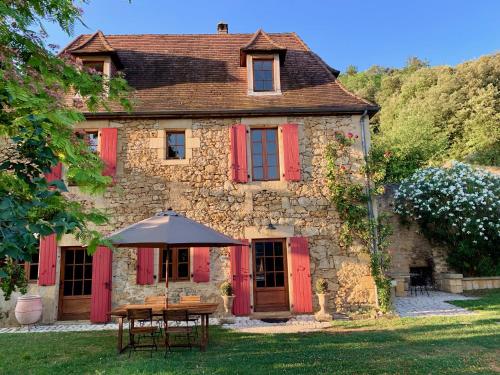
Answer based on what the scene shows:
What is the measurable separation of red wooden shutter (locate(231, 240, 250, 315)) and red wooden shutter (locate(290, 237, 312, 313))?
1087mm

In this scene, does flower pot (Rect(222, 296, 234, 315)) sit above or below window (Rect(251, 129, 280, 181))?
below

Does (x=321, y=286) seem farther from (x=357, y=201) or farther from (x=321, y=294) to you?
(x=357, y=201)

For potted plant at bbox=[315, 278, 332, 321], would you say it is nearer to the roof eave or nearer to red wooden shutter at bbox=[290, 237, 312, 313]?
red wooden shutter at bbox=[290, 237, 312, 313]

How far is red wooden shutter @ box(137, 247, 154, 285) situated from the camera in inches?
342

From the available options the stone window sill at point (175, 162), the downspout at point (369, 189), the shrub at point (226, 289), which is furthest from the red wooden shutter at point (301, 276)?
the stone window sill at point (175, 162)

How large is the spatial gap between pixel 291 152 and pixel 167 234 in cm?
459

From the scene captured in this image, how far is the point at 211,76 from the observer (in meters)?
10.6

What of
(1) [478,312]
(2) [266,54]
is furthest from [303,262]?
(2) [266,54]

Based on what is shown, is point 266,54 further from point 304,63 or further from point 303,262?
point 303,262

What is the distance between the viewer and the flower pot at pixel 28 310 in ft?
26.5

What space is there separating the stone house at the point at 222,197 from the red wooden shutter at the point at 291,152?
1.1 inches

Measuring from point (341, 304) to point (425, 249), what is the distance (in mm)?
5366

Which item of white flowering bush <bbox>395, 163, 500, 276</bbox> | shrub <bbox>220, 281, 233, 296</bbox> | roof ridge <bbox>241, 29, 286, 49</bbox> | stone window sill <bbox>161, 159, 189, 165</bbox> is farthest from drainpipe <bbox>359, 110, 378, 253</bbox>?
stone window sill <bbox>161, 159, 189, 165</bbox>

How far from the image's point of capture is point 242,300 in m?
8.68
